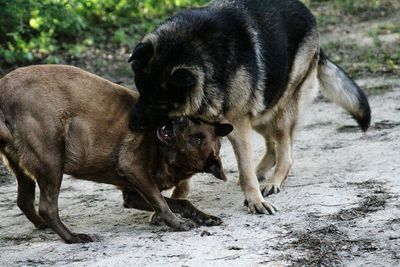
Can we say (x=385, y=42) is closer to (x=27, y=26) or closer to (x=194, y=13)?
(x=27, y=26)

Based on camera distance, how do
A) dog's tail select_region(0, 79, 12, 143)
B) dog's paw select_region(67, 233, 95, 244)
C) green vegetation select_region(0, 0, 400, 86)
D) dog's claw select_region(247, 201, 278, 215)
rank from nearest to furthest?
dog's tail select_region(0, 79, 12, 143) → dog's paw select_region(67, 233, 95, 244) → dog's claw select_region(247, 201, 278, 215) → green vegetation select_region(0, 0, 400, 86)

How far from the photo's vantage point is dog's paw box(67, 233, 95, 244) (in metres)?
5.73

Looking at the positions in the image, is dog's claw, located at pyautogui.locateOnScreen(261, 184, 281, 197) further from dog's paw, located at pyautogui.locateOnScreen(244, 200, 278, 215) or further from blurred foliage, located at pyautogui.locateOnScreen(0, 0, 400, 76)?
blurred foliage, located at pyautogui.locateOnScreen(0, 0, 400, 76)

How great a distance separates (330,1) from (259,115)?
32.0ft

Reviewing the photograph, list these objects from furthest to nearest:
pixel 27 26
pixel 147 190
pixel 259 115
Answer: pixel 27 26 → pixel 259 115 → pixel 147 190

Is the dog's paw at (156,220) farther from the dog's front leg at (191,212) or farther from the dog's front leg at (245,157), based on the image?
the dog's front leg at (245,157)

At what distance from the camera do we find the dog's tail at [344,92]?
771 centimetres

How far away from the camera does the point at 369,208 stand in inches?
237

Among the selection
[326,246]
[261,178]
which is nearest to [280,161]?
[261,178]

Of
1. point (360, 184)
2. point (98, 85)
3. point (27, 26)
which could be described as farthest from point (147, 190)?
point (27, 26)

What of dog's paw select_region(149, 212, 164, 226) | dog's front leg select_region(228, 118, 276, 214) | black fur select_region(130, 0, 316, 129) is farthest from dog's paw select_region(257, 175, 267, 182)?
dog's paw select_region(149, 212, 164, 226)

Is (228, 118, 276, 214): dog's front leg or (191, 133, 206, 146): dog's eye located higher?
(191, 133, 206, 146): dog's eye

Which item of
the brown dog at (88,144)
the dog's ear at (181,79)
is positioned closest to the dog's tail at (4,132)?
the brown dog at (88,144)

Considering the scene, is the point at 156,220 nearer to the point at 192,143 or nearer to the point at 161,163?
the point at 161,163
